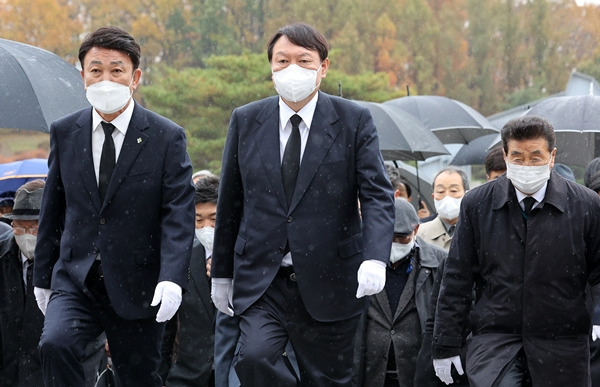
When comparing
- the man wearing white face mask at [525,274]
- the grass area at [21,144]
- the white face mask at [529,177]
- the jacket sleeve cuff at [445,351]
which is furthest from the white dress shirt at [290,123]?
the grass area at [21,144]

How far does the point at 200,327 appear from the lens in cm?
752

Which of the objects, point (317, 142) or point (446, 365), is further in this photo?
point (446, 365)

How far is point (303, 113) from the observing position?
206 inches

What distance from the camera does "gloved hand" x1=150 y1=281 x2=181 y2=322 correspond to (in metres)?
5.02

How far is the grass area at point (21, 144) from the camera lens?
145 ft

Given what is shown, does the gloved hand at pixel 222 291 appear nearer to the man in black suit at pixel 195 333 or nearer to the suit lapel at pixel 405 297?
the suit lapel at pixel 405 297

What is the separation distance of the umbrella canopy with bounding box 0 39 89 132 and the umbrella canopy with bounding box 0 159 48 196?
217 centimetres

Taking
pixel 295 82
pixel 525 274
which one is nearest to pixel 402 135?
pixel 525 274

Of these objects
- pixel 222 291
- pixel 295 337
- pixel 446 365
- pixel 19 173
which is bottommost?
pixel 19 173

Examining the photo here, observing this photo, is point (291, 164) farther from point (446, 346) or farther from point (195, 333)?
point (195, 333)

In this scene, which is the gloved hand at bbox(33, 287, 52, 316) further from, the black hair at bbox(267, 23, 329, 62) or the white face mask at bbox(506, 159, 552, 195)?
the white face mask at bbox(506, 159, 552, 195)

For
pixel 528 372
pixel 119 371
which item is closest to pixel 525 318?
pixel 528 372

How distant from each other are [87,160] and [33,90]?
3.00 meters

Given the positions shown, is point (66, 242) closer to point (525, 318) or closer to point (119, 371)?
point (119, 371)
